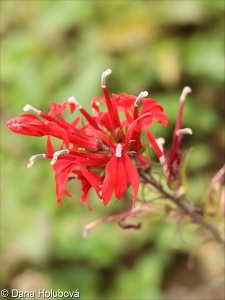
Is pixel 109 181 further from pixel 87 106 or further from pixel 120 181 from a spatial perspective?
pixel 87 106

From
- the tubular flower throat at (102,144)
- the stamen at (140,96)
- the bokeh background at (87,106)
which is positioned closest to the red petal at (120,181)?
the tubular flower throat at (102,144)

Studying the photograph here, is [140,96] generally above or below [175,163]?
above

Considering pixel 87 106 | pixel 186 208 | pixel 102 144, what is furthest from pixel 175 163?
pixel 87 106

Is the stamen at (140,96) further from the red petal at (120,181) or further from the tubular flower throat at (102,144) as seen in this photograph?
the red petal at (120,181)

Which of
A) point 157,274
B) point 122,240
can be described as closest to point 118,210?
point 122,240

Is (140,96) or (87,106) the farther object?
(87,106)

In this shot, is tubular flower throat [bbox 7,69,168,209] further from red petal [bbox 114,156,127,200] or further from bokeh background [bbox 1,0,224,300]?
bokeh background [bbox 1,0,224,300]

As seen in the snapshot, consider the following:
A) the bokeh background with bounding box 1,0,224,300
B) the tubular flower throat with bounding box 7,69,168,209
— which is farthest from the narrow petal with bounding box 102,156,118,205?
the bokeh background with bounding box 1,0,224,300
